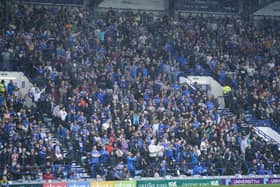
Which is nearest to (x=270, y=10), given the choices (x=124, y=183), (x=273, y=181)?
(x=273, y=181)

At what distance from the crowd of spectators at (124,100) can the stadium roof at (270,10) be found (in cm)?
647

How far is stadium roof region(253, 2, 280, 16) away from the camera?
155 ft

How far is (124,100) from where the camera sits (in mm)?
32844

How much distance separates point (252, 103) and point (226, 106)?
152 cm

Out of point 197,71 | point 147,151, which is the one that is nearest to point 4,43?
point 147,151

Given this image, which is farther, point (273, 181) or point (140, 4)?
point (140, 4)

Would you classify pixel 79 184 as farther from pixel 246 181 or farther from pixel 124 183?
pixel 246 181

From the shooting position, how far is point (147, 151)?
3056 centimetres

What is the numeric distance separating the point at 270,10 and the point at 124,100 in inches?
764

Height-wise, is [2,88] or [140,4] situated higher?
[140,4]

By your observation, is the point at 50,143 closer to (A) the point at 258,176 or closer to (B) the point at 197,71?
(A) the point at 258,176

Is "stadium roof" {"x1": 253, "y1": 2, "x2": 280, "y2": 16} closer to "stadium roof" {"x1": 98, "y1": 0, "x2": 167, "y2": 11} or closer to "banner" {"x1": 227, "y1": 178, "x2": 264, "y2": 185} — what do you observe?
"stadium roof" {"x1": 98, "y1": 0, "x2": 167, "y2": 11}

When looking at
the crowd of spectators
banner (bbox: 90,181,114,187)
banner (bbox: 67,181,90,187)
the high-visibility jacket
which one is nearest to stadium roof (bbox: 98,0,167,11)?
the crowd of spectators

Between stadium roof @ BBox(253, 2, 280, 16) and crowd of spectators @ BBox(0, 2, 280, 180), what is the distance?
6.47 m
